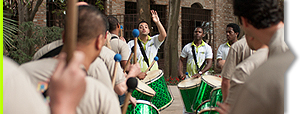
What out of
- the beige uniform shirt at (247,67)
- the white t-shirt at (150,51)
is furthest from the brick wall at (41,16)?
the beige uniform shirt at (247,67)

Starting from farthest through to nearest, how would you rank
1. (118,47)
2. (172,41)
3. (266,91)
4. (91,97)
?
(172,41) < (118,47) < (91,97) < (266,91)

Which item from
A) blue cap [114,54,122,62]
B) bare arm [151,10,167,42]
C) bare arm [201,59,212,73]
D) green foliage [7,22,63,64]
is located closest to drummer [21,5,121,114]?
blue cap [114,54,122,62]

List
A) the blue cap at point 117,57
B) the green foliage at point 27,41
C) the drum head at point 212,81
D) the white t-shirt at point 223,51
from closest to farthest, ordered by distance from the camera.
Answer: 1. the blue cap at point 117,57
2. the drum head at point 212,81
3. the white t-shirt at point 223,51
4. the green foliage at point 27,41

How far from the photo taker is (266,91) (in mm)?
1159

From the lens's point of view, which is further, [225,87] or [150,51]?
[150,51]

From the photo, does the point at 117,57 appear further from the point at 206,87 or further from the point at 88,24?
the point at 206,87

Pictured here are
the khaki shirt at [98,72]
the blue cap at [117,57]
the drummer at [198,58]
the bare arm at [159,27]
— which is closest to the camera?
the khaki shirt at [98,72]

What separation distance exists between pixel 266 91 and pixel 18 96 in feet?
2.79

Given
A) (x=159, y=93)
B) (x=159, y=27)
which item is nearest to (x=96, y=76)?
(x=159, y=93)

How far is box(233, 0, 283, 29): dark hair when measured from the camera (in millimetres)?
1556

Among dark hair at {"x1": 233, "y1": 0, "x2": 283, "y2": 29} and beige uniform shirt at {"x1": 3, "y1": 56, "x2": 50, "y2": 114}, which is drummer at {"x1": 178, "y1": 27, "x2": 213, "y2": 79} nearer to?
dark hair at {"x1": 233, "y1": 0, "x2": 283, "y2": 29}

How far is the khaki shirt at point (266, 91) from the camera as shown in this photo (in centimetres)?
116

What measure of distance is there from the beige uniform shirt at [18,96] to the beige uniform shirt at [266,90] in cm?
73

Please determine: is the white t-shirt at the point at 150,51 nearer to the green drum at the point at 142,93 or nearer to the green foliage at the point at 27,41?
the green drum at the point at 142,93
